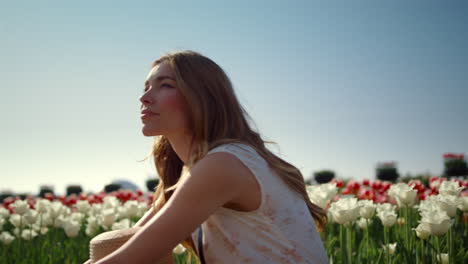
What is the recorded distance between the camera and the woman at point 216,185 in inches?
73.2

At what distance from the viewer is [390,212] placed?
3.48 m

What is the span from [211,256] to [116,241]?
0.43 m

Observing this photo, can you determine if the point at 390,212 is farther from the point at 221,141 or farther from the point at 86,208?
the point at 86,208

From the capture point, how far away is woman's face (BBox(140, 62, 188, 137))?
2.25m

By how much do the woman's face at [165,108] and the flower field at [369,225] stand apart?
1.37m

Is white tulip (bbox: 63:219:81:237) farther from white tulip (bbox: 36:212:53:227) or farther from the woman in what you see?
the woman

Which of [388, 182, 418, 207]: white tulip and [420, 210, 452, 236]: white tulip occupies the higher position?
[420, 210, 452, 236]: white tulip

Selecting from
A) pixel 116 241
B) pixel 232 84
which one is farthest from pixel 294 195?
pixel 116 241

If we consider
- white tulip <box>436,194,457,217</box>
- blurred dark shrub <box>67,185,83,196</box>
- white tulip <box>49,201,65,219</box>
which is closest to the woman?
white tulip <box>436,194,457,217</box>

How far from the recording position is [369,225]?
14.8 ft

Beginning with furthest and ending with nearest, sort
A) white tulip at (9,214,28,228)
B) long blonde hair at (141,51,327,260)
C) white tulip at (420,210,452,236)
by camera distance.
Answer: white tulip at (9,214,28,228) < white tulip at (420,210,452,236) < long blonde hair at (141,51,327,260)

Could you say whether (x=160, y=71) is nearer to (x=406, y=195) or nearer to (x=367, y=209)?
(x=367, y=209)

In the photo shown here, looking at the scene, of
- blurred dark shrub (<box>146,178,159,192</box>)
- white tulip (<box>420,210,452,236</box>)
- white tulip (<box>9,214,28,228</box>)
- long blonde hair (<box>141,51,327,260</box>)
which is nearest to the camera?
long blonde hair (<box>141,51,327,260</box>)

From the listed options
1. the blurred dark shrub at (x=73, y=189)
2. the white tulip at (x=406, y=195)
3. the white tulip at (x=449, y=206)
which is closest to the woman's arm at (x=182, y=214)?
the white tulip at (x=449, y=206)
